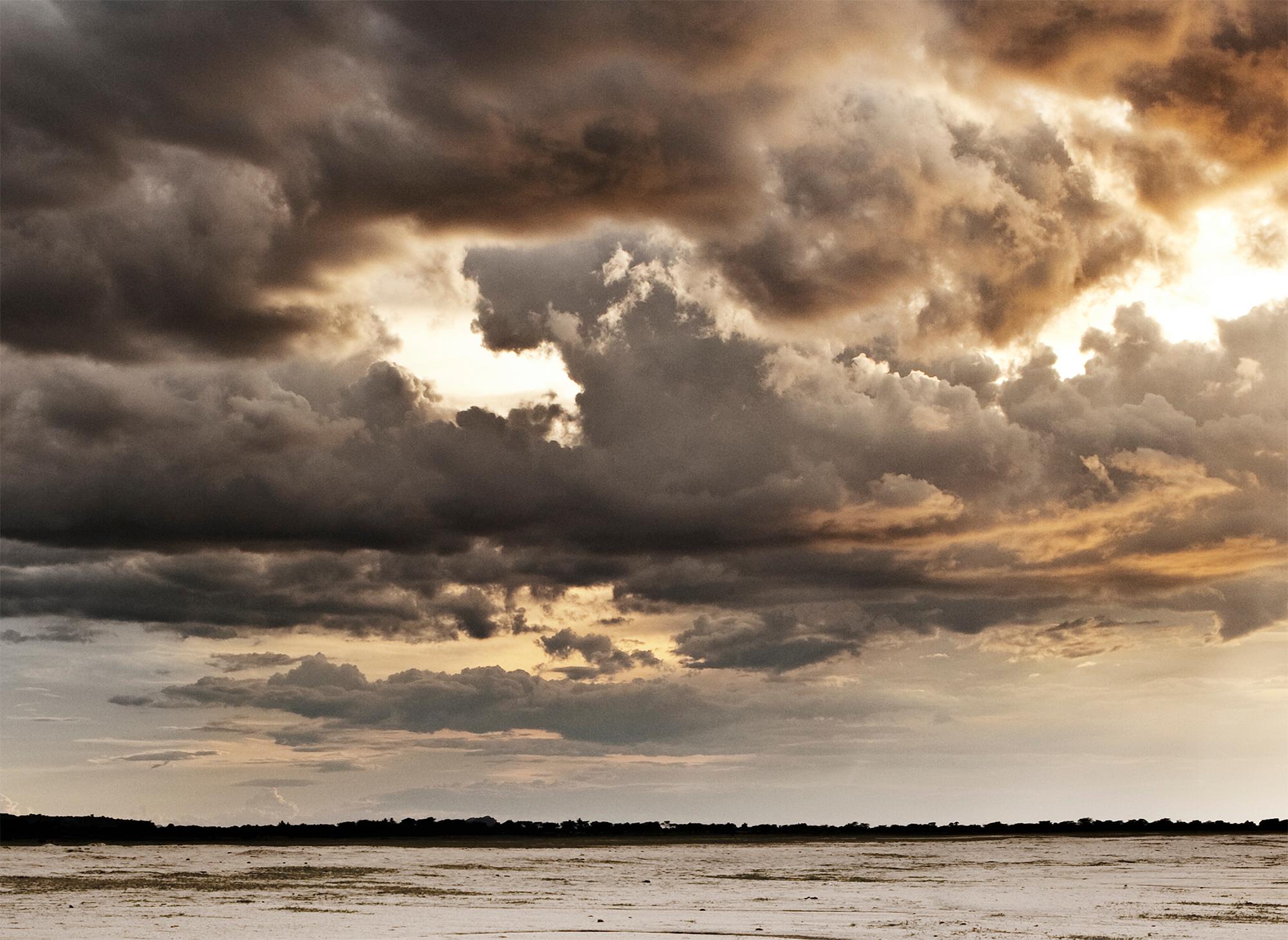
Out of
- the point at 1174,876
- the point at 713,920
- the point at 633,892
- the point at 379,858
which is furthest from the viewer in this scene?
the point at 379,858

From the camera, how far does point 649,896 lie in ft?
174

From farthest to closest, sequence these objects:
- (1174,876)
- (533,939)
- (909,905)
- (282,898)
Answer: (1174,876) → (282,898) → (909,905) → (533,939)

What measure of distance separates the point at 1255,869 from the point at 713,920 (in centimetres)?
4820

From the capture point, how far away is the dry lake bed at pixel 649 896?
124 feet

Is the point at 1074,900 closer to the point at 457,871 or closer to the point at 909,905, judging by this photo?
the point at 909,905

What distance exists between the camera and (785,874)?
72.2m

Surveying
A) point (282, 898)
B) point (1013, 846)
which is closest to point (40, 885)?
point (282, 898)

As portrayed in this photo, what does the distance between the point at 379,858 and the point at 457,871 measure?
22.6 meters

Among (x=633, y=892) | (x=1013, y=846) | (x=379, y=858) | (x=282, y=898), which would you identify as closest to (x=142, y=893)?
(x=282, y=898)

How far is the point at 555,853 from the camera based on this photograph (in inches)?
4456

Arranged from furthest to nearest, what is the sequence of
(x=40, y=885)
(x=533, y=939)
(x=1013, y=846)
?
(x=1013, y=846)
(x=40, y=885)
(x=533, y=939)

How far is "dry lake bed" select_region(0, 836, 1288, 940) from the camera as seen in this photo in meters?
37.9

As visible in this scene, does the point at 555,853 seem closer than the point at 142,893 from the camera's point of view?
No

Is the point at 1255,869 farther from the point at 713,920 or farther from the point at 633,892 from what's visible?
the point at 713,920
